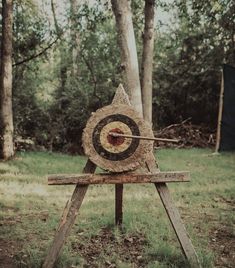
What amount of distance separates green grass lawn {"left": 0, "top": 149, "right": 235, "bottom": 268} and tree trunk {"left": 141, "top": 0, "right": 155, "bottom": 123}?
86.2 inches

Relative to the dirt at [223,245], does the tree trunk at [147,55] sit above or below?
above

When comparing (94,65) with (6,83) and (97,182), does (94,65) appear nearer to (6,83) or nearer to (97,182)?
(6,83)

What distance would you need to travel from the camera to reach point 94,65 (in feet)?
44.3

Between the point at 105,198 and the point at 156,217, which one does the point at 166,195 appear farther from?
the point at 105,198

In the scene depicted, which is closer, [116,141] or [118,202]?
[116,141]

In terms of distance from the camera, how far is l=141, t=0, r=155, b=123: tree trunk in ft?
32.9

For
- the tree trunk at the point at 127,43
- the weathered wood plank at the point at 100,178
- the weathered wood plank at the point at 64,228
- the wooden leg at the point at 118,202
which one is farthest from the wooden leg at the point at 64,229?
the tree trunk at the point at 127,43

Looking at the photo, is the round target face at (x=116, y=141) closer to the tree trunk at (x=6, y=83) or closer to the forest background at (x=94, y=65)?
the tree trunk at (x=6, y=83)

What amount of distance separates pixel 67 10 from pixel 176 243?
32.1 ft

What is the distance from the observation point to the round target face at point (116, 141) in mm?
4109

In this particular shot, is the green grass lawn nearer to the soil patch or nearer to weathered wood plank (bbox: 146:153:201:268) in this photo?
the soil patch

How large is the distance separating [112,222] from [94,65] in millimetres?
8672

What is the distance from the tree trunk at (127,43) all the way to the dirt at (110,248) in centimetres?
335

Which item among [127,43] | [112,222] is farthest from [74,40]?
[112,222]
